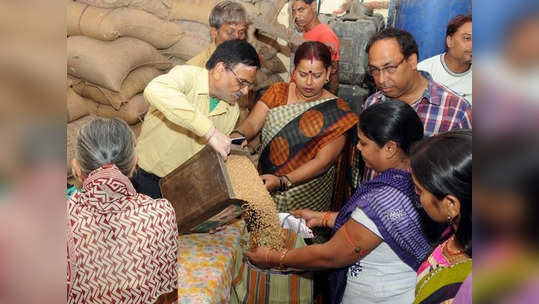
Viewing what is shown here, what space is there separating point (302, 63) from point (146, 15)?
1683 millimetres

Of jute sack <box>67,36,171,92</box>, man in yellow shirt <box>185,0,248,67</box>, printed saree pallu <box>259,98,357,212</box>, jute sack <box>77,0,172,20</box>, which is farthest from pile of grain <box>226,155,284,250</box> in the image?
jute sack <box>77,0,172,20</box>

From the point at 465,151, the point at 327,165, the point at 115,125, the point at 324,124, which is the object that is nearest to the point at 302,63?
the point at 324,124

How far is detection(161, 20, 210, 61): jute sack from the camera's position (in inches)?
160

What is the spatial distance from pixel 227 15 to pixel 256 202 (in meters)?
1.61

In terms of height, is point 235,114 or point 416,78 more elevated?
point 416,78

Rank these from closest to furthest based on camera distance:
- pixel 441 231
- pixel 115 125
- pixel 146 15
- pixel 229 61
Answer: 1. pixel 115 125
2. pixel 441 231
3. pixel 229 61
4. pixel 146 15

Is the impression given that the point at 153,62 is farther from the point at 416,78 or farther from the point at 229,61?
the point at 416,78

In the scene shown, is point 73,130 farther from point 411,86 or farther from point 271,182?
point 411,86

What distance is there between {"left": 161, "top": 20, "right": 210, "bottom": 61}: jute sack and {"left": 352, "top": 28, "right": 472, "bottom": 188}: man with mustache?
1.96m

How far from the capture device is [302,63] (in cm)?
279

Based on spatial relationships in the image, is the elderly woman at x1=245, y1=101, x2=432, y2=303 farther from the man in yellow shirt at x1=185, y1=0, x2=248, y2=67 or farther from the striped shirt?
the man in yellow shirt at x1=185, y1=0, x2=248, y2=67

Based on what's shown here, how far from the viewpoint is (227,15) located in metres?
3.17

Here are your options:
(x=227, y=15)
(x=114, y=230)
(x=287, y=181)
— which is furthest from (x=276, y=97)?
(x=114, y=230)

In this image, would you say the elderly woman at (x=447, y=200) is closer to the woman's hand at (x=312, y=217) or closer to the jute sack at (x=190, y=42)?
the woman's hand at (x=312, y=217)
